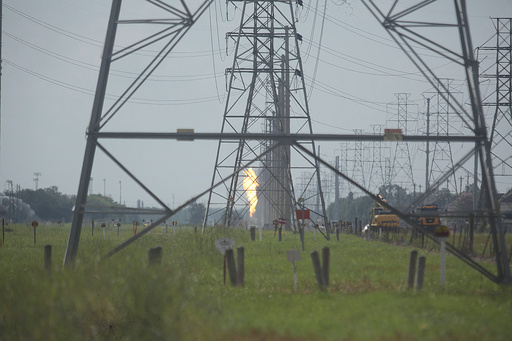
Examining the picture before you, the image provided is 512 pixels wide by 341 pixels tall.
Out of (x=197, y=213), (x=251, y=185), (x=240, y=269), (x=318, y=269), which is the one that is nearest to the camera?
(x=318, y=269)

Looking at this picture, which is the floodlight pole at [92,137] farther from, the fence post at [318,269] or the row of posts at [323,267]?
the fence post at [318,269]

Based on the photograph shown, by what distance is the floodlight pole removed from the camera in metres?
15.7

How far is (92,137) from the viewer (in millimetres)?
15688

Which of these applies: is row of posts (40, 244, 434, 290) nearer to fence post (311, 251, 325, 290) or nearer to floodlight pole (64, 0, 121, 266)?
fence post (311, 251, 325, 290)

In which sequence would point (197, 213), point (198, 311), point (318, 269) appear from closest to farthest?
point (198, 311) → point (318, 269) → point (197, 213)

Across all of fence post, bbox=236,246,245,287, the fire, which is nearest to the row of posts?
fence post, bbox=236,246,245,287

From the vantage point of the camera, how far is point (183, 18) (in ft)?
51.6

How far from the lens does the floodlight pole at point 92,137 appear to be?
15.7 meters

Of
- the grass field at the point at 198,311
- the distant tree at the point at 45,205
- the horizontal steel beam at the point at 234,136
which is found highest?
the distant tree at the point at 45,205

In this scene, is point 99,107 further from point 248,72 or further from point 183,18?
point 248,72

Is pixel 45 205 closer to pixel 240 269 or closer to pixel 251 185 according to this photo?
pixel 251 185

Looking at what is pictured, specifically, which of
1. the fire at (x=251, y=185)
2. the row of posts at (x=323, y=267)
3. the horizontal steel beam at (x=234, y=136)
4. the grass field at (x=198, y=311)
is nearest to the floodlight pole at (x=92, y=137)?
the horizontal steel beam at (x=234, y=136)

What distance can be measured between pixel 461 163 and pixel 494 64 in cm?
3297

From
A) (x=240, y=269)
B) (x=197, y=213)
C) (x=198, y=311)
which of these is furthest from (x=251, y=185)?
(x=197, y=213)
